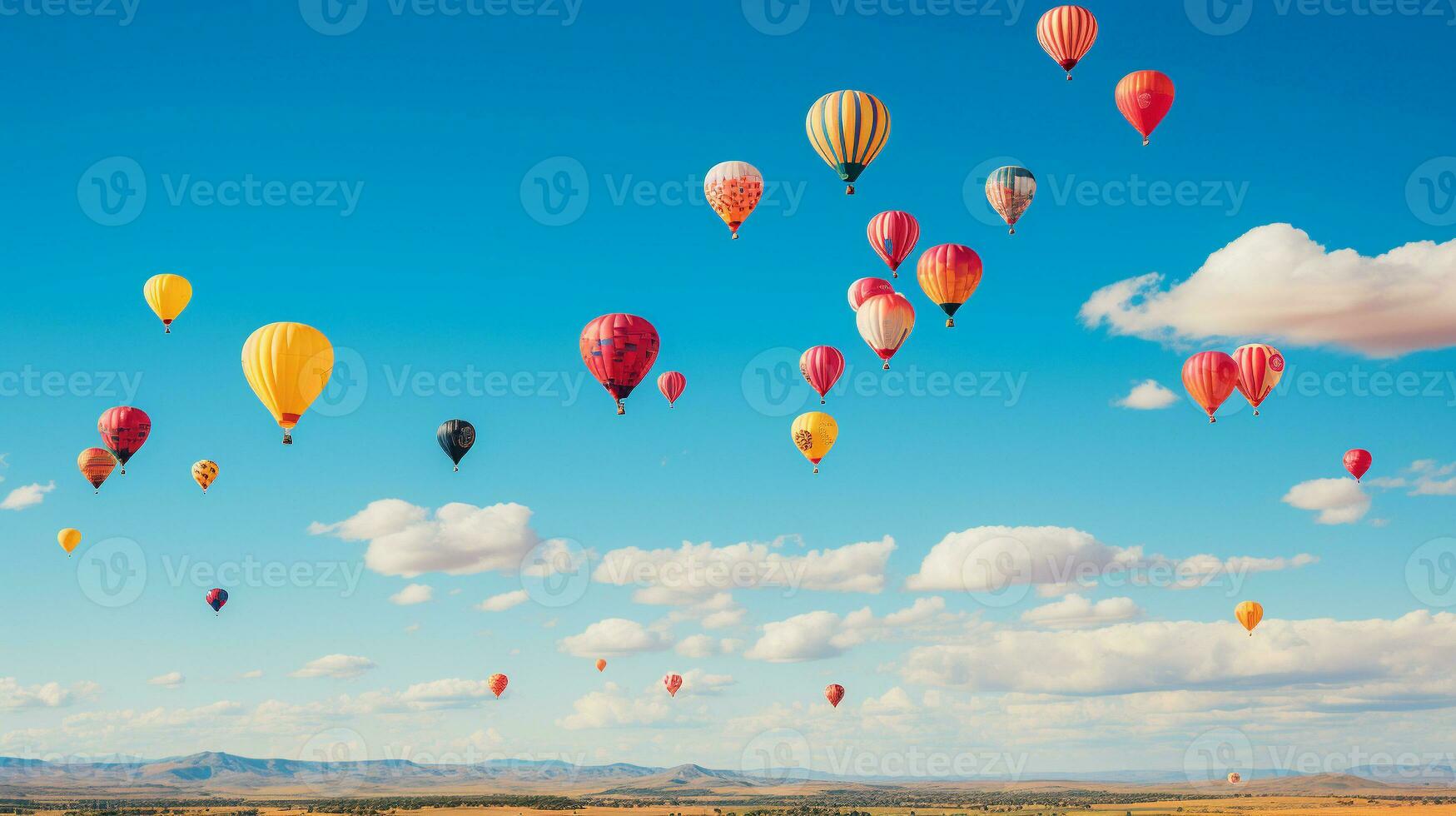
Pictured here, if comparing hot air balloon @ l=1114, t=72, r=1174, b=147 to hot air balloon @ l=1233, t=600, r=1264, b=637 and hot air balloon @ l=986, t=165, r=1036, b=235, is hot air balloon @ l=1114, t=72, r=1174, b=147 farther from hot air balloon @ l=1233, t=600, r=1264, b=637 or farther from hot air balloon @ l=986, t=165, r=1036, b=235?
hot air balloon @ l=1233, t=600, r=1264, b=637

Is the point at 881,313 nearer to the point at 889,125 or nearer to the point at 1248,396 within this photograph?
the point at 889,125

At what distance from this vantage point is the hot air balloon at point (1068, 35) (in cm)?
6159

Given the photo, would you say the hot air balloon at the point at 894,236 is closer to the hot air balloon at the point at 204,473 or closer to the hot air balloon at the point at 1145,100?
the hot air balloon at the point at 1145,100

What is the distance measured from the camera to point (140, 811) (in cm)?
19988

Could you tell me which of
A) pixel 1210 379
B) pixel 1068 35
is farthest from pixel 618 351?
pixel 1210 379

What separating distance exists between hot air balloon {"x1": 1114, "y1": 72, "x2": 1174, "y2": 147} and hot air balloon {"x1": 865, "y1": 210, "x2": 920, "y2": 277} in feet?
36.2

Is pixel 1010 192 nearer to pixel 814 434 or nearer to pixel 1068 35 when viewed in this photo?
pixel 1068 35

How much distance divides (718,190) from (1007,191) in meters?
13.2

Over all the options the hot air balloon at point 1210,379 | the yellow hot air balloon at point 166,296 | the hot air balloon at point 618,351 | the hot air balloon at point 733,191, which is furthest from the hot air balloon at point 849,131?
the yellow hot air balloon at point 166,296

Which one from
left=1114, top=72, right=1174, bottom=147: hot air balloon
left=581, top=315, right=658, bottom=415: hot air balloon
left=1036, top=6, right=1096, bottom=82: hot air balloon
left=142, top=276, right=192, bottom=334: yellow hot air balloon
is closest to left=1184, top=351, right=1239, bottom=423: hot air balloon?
left=1114, top=72, right=1174, bottom=147: hot air balloon

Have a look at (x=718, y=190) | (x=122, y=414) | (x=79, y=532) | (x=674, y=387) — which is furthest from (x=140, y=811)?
(x=718, y=190)

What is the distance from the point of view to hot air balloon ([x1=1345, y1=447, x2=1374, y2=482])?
8581cm

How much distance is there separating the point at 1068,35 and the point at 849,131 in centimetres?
1121

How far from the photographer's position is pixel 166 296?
7306cm
